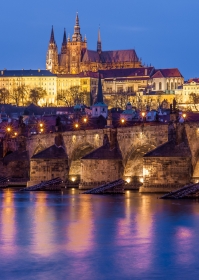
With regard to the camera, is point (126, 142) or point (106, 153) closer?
point (126, 142)

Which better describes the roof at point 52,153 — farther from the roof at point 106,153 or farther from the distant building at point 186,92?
the distant building at point 186,92

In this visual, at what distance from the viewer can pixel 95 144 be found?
55.6 metres

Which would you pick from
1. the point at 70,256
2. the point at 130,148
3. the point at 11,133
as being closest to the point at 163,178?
the point at 130,148

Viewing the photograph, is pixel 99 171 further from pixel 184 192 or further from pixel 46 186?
pixel 184 192

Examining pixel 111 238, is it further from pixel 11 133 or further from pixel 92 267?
pixel 11 133

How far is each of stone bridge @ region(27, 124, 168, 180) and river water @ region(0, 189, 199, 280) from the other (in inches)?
159

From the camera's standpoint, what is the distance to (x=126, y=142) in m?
51.3

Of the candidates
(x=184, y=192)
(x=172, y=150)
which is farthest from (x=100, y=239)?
(x=172, y=150)

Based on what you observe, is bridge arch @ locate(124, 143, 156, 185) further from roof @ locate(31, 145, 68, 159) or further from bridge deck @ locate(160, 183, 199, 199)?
roof @ locate(31, 145, 68, 159)

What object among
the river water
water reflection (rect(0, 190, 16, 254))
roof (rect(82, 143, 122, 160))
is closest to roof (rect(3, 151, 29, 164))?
roof (rect(82, 143, 122, 160))

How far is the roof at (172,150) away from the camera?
45.2 meters

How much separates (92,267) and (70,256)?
1.63 meters

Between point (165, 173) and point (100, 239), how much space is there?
1491 cm

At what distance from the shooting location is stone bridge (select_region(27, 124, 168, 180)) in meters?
48.4
